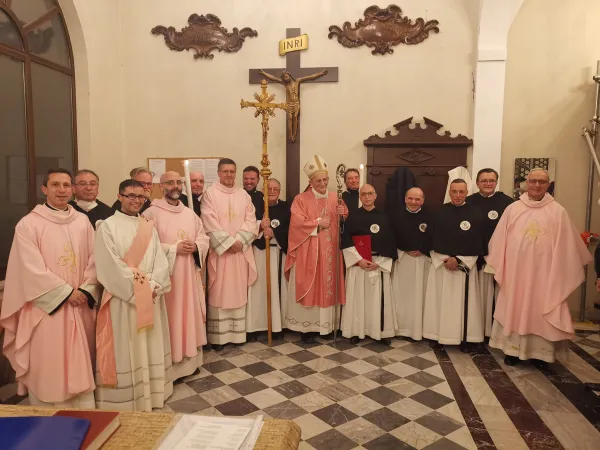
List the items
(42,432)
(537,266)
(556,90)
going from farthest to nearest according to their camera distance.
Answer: (556,90)
(537,266)
(42,432)

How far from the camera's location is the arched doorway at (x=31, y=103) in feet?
16.2

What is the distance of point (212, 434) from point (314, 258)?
13.2 feet

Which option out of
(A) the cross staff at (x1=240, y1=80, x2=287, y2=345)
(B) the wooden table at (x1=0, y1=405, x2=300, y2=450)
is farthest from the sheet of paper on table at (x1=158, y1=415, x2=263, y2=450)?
(A) the cross staff at (x1=240, y1=80, x2=287, y2=345)

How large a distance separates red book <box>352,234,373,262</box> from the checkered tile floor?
1.02 m

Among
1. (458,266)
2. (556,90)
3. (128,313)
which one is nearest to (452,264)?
(458,266)

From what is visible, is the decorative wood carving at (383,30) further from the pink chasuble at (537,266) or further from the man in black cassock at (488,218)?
the pink chasuble at (537,266)

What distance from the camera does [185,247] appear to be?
433cm

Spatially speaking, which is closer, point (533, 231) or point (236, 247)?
point (533, 231)

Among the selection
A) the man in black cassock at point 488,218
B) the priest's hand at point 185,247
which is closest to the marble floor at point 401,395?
the man in black cassock at point 488,218

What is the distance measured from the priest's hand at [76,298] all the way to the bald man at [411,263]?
11.0ft

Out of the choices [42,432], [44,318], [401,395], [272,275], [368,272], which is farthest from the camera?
[272,275]

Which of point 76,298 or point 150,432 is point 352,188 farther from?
point 150,432

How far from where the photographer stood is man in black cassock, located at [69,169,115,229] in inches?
168

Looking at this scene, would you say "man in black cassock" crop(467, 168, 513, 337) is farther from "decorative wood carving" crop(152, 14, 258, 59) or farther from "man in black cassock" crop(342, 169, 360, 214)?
"decorative wood carving" crop(152, 14, 258, 59)
